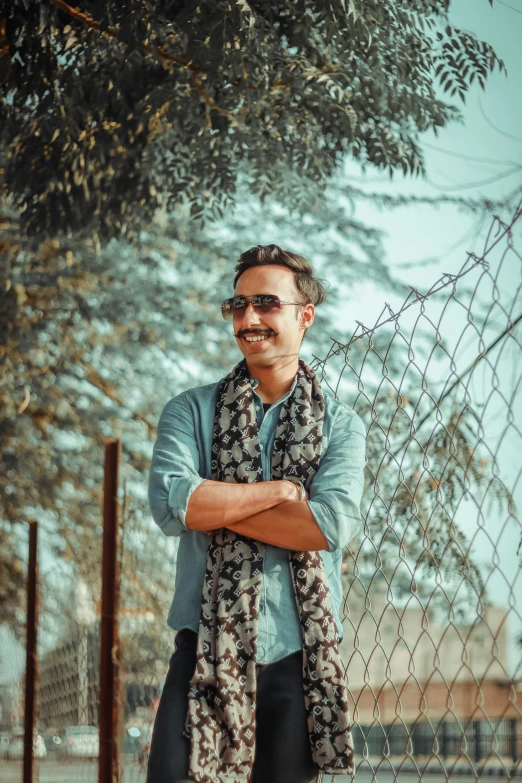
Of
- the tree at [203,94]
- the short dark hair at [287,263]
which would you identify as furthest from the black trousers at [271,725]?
the tree at [203,94]

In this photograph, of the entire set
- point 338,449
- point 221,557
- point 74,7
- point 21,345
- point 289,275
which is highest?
point 74,7

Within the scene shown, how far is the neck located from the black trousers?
653 millimetres

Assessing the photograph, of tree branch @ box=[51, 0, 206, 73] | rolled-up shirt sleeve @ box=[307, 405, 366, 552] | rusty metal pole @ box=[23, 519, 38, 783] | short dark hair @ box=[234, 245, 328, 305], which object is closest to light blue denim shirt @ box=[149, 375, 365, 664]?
rolled-up shirt sleeve @ box=[307, 405, 366, 552]

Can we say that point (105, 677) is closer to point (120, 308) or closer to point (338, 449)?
point (338, 449)

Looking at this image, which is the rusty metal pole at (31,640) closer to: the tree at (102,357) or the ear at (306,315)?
the ear at (306,315)

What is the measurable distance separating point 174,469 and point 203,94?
183 inches

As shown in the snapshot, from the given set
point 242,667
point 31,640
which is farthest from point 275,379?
point 31,640

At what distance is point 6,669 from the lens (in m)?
8.45

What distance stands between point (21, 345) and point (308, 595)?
7897 millimetres

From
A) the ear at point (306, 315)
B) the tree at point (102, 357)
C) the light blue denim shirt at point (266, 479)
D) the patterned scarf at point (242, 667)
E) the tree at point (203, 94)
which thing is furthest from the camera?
the tree at point (102, 357)

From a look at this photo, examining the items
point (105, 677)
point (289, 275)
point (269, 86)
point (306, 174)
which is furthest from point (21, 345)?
point (289, 275)

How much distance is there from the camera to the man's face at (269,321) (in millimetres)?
2506

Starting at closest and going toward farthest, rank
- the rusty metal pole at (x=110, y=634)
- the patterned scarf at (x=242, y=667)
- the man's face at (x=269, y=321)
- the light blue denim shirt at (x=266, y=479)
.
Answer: the patterned scarf at (x=242, y=667) < the light blue denim shirt at (x=266, y=479) < the man's face at (x=269, y=321) < the rusty metal pole at (x=110, y=634)

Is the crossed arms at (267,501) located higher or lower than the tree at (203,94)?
lower
